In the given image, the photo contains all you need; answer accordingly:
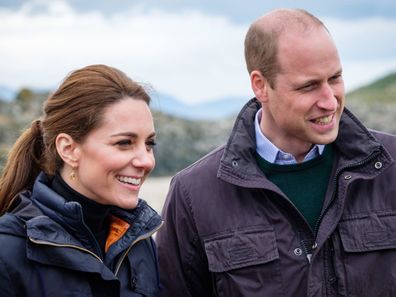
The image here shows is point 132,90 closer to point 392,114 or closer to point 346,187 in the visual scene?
point 346,187

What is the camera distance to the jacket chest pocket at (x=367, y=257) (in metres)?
3.97

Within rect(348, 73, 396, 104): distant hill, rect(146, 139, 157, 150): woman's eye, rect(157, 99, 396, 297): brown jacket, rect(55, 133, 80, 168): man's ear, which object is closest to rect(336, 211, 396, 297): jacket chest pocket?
rect(157, 99, 396, 297): brown jacket

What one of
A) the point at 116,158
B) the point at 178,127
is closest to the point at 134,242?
the point at 116,158

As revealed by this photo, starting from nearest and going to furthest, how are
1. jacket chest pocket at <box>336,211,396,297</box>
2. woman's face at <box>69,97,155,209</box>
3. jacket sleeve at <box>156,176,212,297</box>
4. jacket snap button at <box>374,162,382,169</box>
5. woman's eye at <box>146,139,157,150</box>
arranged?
woman's face at <box>69,97,155,209</box>
woman's eye at <box>146,139,157,150</box>
jacket chest pocket at <box>336,211,396,297</box>
jacket snap button at <box>374,162,382,169</box>
jacket sleeve at <box>156,176,212,297</box>

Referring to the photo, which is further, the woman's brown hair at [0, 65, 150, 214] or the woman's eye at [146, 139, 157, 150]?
the woman's eye at [146, 139, 157, 150]

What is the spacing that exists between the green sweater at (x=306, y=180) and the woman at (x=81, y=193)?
0.73m

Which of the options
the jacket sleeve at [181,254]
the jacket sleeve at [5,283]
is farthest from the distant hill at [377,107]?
the jacket sleeve at [5,283]

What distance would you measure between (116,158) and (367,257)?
142 cm

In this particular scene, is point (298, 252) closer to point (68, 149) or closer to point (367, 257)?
point (367, 257)

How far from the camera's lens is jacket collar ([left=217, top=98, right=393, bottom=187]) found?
13.4ft

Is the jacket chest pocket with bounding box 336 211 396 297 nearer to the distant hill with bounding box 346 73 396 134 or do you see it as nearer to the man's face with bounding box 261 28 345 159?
the man's face with bounding box 261 28 345 159

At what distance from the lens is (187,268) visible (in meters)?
4.35

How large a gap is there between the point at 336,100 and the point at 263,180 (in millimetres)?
570

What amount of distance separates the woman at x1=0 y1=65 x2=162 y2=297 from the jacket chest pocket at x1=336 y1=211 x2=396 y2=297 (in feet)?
3.36
